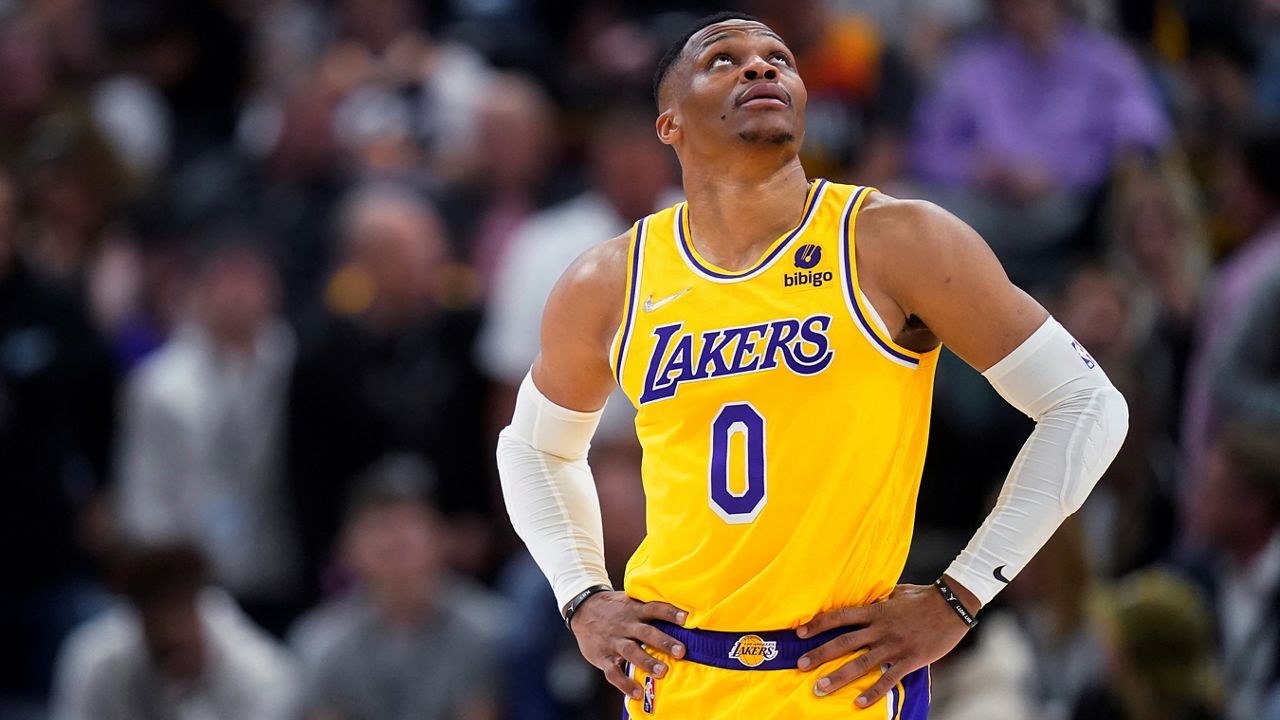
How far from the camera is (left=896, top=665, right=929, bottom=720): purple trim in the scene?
15.0 feet

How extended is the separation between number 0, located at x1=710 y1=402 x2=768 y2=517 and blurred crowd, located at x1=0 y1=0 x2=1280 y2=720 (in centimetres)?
224

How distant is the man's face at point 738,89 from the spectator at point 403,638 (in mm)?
4168

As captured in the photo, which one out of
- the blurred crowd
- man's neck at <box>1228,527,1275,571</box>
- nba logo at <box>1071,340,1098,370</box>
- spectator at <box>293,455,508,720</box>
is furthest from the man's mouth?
spectator at <box>293,455,508,720</box>

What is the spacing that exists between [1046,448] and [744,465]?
2.34 feet

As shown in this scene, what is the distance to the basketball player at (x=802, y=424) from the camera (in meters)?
4.45

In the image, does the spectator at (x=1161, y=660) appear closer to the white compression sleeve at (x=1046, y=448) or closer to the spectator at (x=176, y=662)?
the white compression sleeve at (x=1046, y=448)

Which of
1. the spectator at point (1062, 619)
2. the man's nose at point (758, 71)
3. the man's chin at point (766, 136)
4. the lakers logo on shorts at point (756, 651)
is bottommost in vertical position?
the spectator at point (1062, 619)

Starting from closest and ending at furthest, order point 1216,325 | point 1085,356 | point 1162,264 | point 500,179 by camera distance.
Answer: point 1085,356 → point 1216,325 → point 1162,264 → point 500,179

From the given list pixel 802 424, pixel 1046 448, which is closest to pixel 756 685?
pixel 802 424

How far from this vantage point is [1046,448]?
450cm

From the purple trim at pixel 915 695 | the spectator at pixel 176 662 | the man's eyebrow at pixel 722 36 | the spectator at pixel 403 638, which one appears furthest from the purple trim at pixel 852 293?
the spectator at pixel 176 662

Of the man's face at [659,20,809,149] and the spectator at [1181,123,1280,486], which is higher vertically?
the man's face at [659,20,809,149]

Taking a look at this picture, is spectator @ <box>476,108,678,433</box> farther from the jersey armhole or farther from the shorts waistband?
the shorts waistband

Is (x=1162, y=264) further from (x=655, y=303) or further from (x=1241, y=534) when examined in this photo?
(x=655, y=303)
